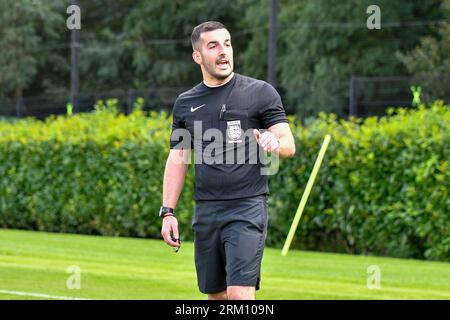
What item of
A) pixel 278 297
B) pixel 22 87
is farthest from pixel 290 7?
pixel 278 297

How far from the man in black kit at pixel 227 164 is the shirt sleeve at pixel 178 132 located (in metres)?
0.08

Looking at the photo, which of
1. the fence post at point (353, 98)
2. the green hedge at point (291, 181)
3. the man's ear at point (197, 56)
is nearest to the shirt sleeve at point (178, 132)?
the man's ear at point (197, 56)

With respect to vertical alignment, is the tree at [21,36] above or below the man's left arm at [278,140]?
below

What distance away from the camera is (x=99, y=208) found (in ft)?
75.6

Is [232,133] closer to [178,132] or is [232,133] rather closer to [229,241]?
[178,132]

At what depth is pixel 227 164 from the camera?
764 cm

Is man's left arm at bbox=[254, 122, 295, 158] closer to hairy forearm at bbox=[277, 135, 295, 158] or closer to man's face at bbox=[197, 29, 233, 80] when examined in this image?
hairy forearm at bbox=[277, 135, 295, 158]

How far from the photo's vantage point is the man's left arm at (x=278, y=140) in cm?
716

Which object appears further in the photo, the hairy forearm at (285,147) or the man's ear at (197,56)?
the man's ear at (197,56)

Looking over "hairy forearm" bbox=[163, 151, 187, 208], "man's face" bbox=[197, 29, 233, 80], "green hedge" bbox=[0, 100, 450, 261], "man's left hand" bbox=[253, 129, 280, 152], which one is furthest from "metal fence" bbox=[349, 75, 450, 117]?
"man's left hand" bbox=[253, 129, 280, 152]

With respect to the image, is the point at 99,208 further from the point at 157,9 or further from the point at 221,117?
the point at 157,9

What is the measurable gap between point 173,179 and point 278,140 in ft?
→ 3.43

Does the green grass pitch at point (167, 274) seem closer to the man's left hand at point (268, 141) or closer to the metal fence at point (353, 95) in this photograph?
the man's left hand at point (268, 141)

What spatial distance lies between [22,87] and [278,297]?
57.1 metres
